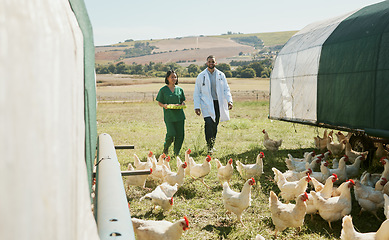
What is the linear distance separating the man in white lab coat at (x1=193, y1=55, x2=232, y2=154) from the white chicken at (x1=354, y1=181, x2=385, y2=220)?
391 cm

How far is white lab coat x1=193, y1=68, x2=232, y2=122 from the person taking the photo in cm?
811

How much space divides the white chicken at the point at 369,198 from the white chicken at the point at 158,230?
8.38 feet

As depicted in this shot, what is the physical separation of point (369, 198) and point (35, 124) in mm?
5146

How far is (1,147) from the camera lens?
0.60ft

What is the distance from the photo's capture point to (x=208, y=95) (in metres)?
8.12

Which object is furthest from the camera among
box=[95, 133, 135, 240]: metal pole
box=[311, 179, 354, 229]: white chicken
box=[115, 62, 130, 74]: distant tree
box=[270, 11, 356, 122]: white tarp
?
box=[115, 62, 130, 74]: distant tree

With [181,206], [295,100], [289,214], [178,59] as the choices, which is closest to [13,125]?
[289,214]

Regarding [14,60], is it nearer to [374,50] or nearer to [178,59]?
[374,50]

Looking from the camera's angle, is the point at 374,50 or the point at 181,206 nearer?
the point at 181,206

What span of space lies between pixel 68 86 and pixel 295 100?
28.1 feet

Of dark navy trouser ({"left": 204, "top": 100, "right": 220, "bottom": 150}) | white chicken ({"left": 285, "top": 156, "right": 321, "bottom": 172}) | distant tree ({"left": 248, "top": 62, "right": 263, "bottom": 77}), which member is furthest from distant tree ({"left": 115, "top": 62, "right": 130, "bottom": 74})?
white chicken ({"left": 285, "top": 156, "right": 321, "bottom": 172})

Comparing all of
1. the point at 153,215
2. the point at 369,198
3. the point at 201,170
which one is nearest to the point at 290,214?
the point at 369,198

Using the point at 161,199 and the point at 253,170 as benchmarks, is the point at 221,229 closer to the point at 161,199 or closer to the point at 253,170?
the point at 161,199

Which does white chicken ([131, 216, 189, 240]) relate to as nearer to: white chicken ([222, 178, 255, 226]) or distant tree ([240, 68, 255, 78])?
white chicken ([222, 178, 255, 226])
